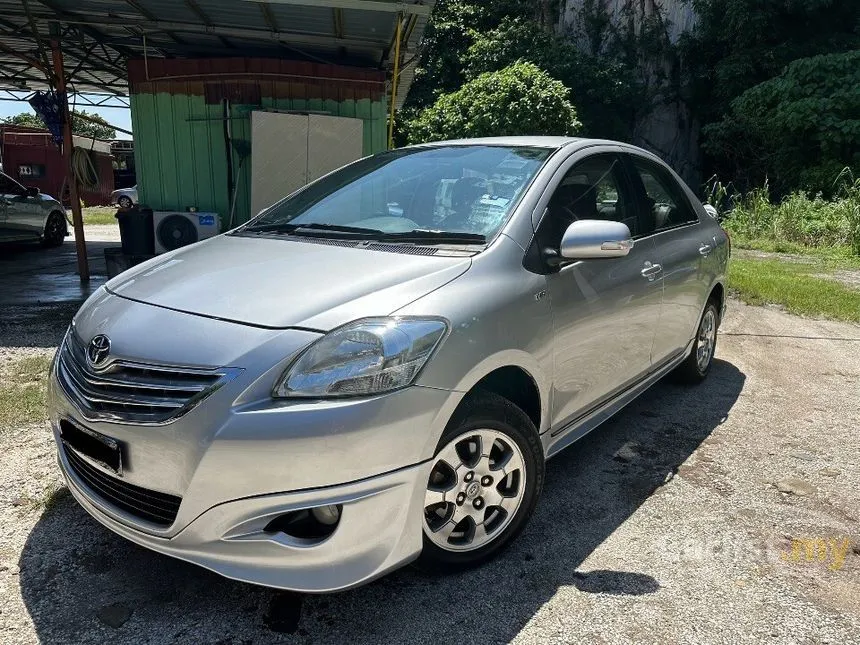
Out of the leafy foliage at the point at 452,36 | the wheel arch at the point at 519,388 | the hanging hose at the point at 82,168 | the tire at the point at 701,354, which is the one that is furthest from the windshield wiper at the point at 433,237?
the leafy foliage at the point at 452,36

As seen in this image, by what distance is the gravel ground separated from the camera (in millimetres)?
2279

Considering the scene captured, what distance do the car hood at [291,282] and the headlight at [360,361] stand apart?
6 centimetres

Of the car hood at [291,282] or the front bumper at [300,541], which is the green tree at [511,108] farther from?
the front bumper at [300,541]

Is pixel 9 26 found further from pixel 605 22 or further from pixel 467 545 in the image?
pixel 605 22

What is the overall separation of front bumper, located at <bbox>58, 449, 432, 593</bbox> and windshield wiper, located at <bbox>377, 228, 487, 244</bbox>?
1024 mm

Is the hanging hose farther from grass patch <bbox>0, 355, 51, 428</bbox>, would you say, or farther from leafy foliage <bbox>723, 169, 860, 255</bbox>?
leafy foliage <bbox>723, 169, 860, 255</bbox>

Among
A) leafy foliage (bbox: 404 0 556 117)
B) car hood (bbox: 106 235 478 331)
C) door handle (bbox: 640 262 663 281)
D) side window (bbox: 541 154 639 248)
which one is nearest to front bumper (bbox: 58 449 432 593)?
car hood (bbox: 106 235 478 331)

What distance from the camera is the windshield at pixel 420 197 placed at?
2932 mm

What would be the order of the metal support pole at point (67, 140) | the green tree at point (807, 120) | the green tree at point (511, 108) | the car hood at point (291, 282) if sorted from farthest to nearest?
the green tree at point (807, 120) < the green tree at point (511, 108) < the metal support pole at point (67, 140) < the car hood at point (291, 282)

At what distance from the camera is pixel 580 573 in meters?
2.60

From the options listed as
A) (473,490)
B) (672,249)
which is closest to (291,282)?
(473,490)

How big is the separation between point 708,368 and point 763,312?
8.95ft

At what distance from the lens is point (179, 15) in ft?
23.3

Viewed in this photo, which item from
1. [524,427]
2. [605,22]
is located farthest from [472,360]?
[605,22]
